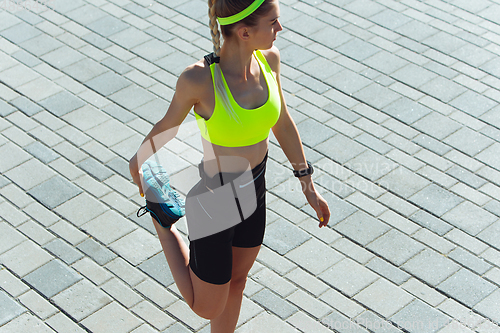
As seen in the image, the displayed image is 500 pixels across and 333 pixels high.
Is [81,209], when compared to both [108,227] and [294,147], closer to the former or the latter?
[108,227]

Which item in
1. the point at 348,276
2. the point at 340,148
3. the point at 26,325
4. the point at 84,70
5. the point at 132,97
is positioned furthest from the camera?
the point at 84,70

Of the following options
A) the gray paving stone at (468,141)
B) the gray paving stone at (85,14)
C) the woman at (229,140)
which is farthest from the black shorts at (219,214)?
the gray paving stone at (85,14)

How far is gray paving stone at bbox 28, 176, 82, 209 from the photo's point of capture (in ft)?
15.7

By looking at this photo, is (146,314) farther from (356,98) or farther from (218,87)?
(356,98)

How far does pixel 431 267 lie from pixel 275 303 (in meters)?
1.24

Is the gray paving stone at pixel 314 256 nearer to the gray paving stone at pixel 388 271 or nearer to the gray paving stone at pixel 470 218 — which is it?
the gray paving stone at pixel 388 271

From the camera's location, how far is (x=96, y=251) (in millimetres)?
4371

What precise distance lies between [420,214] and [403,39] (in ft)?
9.47

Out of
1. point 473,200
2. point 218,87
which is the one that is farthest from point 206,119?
point 473,200

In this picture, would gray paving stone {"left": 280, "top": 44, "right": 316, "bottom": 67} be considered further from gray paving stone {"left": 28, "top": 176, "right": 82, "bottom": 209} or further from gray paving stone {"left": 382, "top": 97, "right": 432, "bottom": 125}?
gray paving stone {"left": 28, "top": 176, "right": 82, "bottom": 209}

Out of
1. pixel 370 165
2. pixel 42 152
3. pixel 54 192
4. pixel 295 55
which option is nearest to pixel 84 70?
pixel 42 152

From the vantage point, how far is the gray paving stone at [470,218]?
15.2 ft

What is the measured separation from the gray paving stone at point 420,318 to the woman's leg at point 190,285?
1.35m

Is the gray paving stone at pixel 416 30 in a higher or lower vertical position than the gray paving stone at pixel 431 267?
higher
